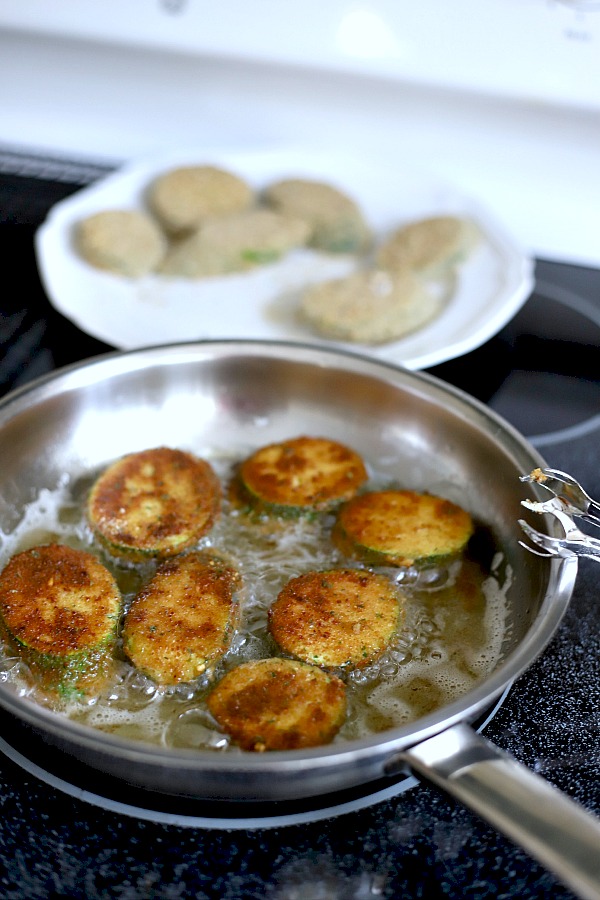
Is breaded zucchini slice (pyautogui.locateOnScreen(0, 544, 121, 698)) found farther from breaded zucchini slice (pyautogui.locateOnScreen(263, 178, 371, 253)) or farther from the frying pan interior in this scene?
breaded zucchini slice (pyautogui.locateOnScreen(263, 178, 371, 253))

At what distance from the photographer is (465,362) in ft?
3.59

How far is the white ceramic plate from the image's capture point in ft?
3.44

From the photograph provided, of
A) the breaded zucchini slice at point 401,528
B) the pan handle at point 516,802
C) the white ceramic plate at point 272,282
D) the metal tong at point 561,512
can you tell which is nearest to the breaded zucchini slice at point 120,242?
the white ceramic plate at point 272,282

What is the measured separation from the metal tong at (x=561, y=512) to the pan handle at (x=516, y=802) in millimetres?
184

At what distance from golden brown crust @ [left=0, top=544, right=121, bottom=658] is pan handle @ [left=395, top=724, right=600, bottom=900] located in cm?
26

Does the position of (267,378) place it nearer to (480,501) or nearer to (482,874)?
(480,501)

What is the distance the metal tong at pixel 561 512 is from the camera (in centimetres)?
66

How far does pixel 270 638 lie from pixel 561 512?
9.3 inches

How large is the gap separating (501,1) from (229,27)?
344 mm

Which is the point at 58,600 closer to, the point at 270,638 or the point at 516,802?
the point at 270,638

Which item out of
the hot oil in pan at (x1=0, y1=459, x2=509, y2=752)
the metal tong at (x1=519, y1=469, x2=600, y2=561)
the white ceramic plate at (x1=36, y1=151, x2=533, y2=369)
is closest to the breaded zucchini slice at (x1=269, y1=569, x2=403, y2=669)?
the hot oil in pan at (x1=0, y1=459, x2=509, y2=752)

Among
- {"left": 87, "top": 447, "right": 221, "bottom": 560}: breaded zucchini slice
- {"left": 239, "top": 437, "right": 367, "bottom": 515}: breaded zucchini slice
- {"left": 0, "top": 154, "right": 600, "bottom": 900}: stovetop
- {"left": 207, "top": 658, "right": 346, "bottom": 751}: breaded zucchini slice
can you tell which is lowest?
{"left": 0, "top": 154, "right": 600, "bottom": 900}: stovetop

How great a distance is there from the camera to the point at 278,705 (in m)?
0.60

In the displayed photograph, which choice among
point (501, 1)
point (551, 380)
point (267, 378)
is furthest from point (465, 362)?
point (501, 1)
